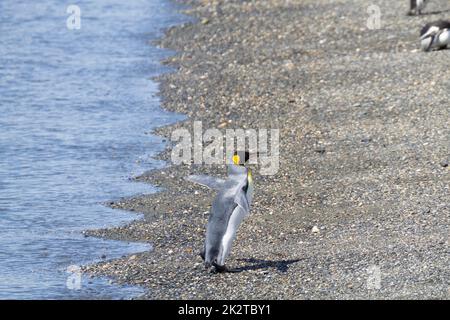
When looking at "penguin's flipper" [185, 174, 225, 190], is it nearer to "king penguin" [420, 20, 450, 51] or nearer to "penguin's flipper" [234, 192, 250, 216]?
"penguin's flipper" [234, 192, 250, 216]

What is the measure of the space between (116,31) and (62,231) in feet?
42.4

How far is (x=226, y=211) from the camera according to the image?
1012cm

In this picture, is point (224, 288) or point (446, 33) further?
point (446, 33)

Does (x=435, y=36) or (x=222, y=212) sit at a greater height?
(x=222, y=212)

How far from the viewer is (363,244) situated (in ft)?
34.3

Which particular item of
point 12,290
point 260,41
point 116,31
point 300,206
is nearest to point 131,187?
point 300,206

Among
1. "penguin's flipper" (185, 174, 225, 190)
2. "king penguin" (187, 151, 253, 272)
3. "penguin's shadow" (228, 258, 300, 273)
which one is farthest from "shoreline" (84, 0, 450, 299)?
"penguin's flipper" (185, 174, 225, 190)

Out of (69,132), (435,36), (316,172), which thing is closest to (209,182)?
(316,172)

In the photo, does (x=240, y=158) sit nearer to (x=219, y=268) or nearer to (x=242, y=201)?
(x=242, y=201)

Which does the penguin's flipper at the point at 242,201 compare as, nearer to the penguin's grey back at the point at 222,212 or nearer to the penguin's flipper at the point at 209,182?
the penguin's grey back at the point at 222,212

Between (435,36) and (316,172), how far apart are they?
6215 millimetres

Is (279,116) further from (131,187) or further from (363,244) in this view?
(363,244)

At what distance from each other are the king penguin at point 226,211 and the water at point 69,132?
32.2 inches

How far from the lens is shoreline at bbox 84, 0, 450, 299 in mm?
9812
